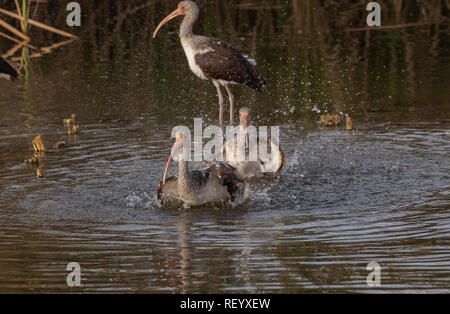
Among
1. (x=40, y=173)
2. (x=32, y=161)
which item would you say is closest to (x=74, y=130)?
(x=32, y=161)

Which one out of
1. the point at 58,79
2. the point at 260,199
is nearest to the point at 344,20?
the point at 58,79

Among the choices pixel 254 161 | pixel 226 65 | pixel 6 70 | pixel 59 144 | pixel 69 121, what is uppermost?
pixel 6 70

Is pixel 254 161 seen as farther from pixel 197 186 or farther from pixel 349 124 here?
pixel 349 124

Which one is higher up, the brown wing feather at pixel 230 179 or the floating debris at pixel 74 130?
the floating debris at pixel 74 130

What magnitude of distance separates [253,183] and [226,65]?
2938 millimetres

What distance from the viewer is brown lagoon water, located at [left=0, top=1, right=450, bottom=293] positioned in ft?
23.0

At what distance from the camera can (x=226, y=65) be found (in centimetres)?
1278

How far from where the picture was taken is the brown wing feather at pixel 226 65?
1280cm

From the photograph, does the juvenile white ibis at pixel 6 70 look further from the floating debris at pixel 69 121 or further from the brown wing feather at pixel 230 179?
the brown wing feather at pixel 230 179

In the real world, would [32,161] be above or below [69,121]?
below

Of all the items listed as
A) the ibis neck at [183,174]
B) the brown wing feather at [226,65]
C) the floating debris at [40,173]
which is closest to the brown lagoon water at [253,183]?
the floating debris at [40,173]

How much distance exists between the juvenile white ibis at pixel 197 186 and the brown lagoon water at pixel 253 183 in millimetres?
167

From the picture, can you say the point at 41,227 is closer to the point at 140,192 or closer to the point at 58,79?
the point at 140,192

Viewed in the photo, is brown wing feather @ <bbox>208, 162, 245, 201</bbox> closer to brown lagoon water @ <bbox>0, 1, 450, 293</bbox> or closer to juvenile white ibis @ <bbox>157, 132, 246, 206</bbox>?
juvenile white ibis @ <bbox>157, 132, 246, 206</bbox>
